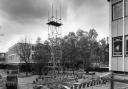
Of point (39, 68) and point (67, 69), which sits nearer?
point (39, 68)

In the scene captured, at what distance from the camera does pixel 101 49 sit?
56.3 metres

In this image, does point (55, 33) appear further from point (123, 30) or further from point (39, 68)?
point (123, 30)

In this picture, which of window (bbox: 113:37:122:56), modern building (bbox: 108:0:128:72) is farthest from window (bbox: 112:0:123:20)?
window (bbox: 113:37:122:56)

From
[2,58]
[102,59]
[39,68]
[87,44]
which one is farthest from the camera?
[2,58]

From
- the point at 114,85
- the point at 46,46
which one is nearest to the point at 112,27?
the point at 114,85

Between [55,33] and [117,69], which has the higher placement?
[55,33]

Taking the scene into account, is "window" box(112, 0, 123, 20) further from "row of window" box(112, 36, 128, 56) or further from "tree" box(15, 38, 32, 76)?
"tree" box(15, 38, 32, 76)

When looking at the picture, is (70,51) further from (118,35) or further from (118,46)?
(118,35)

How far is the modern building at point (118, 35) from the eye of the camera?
9.49 meters

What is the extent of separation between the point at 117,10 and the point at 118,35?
1.70 m

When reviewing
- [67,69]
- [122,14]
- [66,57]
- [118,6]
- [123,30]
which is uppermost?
[118,6]

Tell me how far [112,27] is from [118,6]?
138 centimetres

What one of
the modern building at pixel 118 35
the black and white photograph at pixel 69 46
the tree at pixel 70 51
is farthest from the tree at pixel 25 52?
the modern building at pixel 118 35

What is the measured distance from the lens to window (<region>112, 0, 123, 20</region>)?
392 inches
